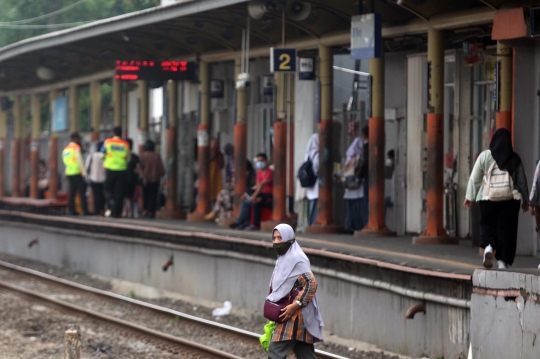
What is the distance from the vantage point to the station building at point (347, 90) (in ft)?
46.9

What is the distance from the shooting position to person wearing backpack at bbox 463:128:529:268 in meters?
11.9

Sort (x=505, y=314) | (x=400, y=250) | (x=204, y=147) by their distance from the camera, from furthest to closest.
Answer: (x=204, y=147), (x=400, y=250), (x=505, y=314)

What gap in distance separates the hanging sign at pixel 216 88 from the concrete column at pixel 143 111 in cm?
162

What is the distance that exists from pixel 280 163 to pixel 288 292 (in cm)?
1062

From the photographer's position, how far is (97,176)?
2394cm

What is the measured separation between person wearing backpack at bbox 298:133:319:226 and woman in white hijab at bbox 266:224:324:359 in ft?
33.0

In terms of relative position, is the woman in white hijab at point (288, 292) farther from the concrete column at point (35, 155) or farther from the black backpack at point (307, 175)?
the concrete column at point (35, 155)

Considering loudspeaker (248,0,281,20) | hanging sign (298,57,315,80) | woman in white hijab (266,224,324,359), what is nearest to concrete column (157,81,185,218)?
hanging sign (298,57,315,80)

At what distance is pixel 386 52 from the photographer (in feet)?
63.3

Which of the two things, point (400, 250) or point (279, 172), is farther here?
point (279, 172)

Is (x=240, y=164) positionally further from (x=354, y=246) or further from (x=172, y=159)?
(x=354, y=246)

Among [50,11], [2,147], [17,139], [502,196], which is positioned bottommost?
[502,196]

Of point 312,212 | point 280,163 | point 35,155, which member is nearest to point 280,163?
point 280,163

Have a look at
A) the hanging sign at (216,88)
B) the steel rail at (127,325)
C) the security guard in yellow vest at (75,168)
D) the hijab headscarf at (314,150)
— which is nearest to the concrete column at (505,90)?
the steel rail at (127,325)
